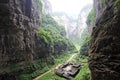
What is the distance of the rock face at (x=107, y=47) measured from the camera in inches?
664

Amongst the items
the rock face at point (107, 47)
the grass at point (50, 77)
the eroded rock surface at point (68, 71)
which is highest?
the rock face at point (107, 47)

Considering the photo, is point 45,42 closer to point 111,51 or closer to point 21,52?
point 21,52

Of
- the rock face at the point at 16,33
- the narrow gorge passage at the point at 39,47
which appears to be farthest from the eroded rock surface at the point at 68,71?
the rock face at the point at 16,33

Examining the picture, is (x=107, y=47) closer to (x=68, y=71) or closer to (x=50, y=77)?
(x=50, y=77)

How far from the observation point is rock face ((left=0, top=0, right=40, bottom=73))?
3719cm

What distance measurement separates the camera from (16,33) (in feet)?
135

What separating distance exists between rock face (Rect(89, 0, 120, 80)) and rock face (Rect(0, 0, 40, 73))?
22584 millimetres

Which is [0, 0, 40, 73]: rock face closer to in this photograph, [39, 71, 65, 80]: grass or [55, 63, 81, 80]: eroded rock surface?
[39, 71, 65, 80]: grass

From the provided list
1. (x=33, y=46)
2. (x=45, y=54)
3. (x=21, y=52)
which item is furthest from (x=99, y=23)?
(x=45, y=54)

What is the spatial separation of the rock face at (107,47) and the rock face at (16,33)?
22.6 meters

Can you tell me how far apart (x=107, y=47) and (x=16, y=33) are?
90.3ft

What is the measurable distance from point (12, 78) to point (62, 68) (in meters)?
17.1

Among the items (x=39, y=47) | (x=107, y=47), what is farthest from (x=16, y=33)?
(x=107, y=47)

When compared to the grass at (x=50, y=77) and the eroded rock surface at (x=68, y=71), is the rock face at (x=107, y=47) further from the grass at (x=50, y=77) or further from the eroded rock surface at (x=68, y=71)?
the eroded rock surface at (x=68, y=71)
